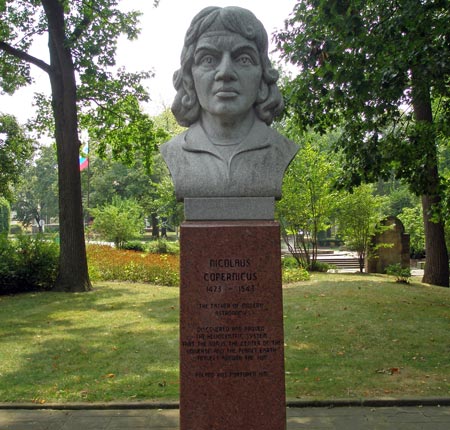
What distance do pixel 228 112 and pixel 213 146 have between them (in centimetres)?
34

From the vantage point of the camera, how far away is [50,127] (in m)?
19.2

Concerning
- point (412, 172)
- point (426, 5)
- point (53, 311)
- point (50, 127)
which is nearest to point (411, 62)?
point (426, 5)

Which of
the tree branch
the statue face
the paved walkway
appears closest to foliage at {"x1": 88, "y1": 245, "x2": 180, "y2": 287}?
the tree branch

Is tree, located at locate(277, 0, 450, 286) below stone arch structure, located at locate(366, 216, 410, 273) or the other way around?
the other way around

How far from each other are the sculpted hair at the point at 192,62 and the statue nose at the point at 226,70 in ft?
0.85

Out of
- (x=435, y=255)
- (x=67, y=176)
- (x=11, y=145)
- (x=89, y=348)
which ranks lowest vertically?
(x=89, y=348)

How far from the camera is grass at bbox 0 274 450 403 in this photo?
6.11m

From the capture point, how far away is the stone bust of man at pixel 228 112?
424cm

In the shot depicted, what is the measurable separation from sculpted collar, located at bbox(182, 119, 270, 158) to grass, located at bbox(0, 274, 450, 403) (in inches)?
123

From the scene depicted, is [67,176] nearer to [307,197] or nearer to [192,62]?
[307,197]

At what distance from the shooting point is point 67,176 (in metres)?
14.2

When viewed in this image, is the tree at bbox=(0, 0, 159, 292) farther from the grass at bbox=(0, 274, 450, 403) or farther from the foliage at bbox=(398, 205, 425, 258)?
the foliage at bbox=(398, 205, 425, 258)

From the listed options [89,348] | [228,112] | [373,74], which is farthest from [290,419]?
[373,74]

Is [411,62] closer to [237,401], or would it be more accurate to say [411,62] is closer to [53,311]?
[237,401]
